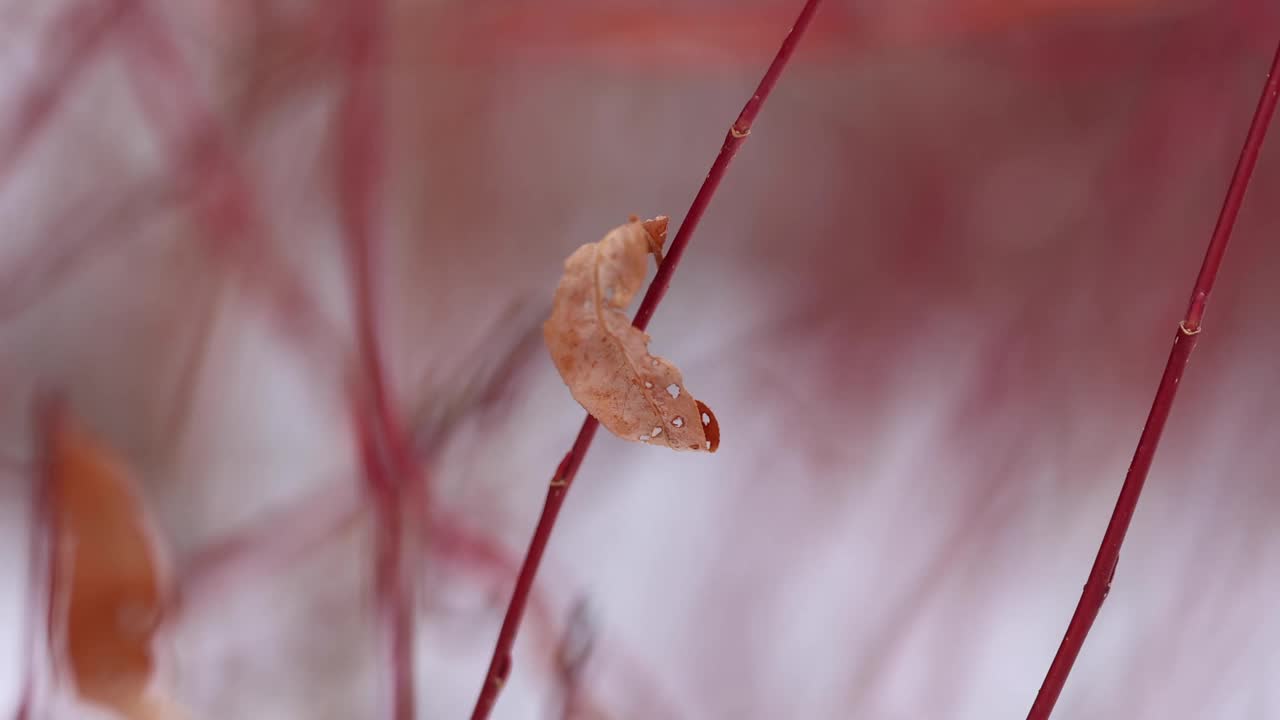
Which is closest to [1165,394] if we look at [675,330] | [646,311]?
[646,311]

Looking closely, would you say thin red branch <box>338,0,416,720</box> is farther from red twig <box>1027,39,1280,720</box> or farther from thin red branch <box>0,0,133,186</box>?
red twig <box>1027,39,1280,720</box>

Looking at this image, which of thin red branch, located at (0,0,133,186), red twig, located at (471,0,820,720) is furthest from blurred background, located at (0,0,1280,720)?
red twig, located at (471,0,820,720)

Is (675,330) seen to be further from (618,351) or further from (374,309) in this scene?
(618,351)

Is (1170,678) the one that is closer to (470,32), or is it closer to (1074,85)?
(1074,85)

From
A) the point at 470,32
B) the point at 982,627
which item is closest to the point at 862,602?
the point at 982,627

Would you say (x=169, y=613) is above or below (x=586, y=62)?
below

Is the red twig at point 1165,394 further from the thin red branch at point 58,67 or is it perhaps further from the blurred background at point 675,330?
the thin red branch at point 58,67
